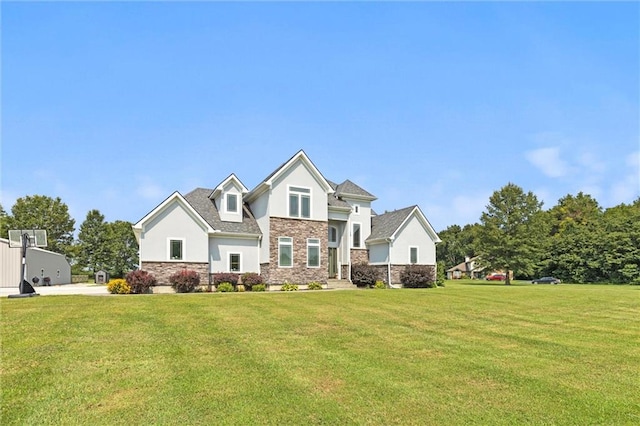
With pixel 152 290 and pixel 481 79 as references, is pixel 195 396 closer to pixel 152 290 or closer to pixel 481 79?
pixel 481 79

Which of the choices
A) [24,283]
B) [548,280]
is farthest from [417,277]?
[548,280]

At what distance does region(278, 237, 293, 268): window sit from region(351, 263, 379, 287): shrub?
18.6 feet

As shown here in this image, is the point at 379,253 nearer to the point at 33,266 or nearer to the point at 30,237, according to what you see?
the point at 30,237

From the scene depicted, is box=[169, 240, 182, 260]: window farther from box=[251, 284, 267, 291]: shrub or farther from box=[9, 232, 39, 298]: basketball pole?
box=[9, 232, 39, 298]: basketball pole

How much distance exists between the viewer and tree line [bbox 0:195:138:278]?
60.9 m

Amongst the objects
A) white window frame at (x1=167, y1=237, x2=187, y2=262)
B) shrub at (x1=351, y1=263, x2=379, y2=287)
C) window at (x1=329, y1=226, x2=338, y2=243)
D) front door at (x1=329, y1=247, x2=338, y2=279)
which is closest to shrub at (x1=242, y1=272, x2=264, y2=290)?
white window frame at (x1=167, y1=237, x2=187, y2=262)

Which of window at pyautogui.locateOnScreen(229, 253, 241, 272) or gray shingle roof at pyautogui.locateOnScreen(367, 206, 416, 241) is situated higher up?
gray shingle roof at pyautogui.locateOnScreen(367, 206, 416, 241)

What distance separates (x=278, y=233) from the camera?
88.0ft

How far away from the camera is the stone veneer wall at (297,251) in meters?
26.5

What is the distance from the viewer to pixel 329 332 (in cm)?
1024

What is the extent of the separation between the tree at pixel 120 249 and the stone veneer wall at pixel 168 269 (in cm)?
4272

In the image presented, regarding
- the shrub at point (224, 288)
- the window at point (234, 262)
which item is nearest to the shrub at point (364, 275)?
the window at point (234, 262)

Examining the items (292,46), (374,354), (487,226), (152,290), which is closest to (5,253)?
(152,290)

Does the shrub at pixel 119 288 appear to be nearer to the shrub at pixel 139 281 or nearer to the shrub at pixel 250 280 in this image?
the shrub at pixel 139 281
